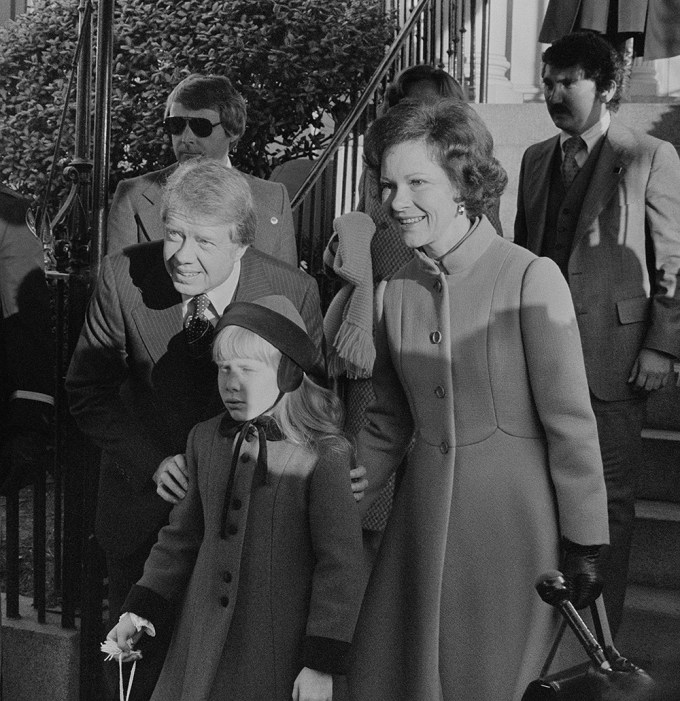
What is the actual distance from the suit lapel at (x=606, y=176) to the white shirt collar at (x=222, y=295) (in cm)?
177

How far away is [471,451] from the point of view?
298cm

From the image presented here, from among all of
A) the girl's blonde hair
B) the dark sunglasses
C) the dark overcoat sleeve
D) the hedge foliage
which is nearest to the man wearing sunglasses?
the dark sunglasses

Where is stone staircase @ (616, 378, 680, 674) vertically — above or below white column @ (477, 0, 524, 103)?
below

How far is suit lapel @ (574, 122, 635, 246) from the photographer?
476 cm

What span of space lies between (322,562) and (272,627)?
0.22 metres

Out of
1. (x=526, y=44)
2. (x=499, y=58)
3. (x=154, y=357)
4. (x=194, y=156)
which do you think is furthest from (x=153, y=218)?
(x=526, y=44)

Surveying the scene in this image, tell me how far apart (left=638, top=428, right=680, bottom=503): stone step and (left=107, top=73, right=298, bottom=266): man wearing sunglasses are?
212cm

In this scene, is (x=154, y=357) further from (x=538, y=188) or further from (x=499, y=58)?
(x=499, y=58)

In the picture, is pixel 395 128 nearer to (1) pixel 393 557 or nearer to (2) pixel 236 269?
(2) pixel 236 269

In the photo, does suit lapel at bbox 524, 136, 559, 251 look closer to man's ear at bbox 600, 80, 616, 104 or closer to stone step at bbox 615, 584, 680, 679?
man's ear at bbox 600, 80, 616, 104

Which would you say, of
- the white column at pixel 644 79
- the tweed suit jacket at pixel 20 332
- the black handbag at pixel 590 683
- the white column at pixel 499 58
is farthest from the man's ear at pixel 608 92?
the white column at pixel 644 79

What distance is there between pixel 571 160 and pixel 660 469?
156 centimetres

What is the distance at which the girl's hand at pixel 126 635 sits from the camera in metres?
3.07

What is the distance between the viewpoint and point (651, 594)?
5.19 m
